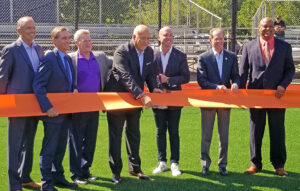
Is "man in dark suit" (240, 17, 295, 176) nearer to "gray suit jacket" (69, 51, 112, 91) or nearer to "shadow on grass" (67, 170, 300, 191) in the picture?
"shadow on grass" (67, 170, 300, 191)

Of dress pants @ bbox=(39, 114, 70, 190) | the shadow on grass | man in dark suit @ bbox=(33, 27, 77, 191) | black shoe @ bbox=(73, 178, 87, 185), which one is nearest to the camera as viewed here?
man in dark suit @ bbox=(33, 27, 77, 191)

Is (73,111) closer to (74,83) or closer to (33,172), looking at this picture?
(74,83)

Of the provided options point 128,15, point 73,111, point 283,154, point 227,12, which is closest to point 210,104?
point 283,154

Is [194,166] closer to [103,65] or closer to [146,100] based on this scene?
[146,100]

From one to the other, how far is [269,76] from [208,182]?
1.65 metres

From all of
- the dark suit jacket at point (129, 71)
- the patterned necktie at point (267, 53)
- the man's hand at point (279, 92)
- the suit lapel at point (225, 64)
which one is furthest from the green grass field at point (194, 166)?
the patterned necktie at point (267, 53)

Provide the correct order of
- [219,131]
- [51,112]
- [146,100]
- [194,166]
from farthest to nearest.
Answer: [194,166] < [219,131] < [146,100] < [51,112]

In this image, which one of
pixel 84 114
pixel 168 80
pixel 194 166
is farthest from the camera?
pixel 194 166

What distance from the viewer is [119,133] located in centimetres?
708

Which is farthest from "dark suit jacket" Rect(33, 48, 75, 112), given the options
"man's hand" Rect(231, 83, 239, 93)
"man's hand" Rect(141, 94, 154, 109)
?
"man's hand" Rect(231, 83, 239, 93)

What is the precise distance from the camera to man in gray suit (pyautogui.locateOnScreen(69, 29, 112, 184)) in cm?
710

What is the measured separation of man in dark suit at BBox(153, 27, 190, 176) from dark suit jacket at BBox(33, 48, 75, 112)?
4.84 feet

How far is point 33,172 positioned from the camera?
7.60 metres

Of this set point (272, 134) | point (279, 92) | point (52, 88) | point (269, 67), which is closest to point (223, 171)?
point (272, 134)
